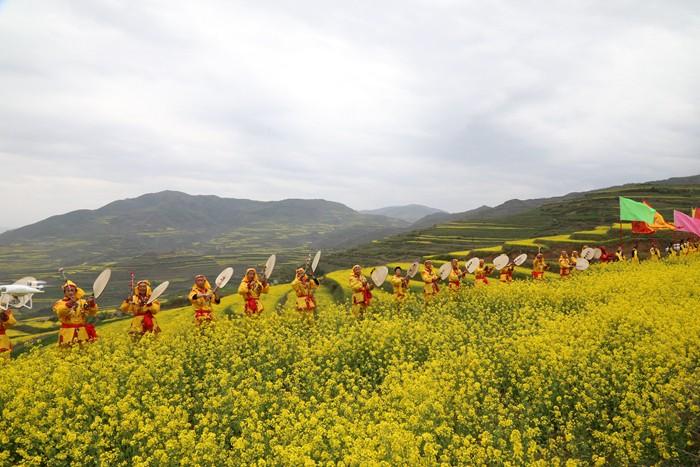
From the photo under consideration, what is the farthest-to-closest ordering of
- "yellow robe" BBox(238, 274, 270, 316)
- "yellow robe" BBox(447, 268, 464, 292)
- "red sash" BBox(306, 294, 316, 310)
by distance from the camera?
"yellow robe" BBox(447, 268, 464, 292), "red sash" BBox(306, 294, 316, 310), "yellow robe" BBox(238, 274, 270, 316)

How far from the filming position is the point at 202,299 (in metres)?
14.9

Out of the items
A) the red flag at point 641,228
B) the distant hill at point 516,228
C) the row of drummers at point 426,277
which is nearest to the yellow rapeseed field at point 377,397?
the row of drummers at point 426,277

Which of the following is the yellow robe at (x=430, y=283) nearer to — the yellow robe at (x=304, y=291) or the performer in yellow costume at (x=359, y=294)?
the performer in yellow costume at (x=359, y=294)

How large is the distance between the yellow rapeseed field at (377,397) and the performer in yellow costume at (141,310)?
32.7 inches

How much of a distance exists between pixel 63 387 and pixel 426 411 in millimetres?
7779

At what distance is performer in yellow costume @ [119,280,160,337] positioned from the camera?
14.0 metres

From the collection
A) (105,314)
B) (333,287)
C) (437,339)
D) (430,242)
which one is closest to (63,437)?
(437,339)

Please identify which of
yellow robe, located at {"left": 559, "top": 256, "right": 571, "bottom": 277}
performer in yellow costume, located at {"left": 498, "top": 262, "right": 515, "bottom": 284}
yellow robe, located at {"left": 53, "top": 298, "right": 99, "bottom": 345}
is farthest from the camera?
yellow robe, located at {"left": 559, "top": 256, "right": 571, "bottom": 277}

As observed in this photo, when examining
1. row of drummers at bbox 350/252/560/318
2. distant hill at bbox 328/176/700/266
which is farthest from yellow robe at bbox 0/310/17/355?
distant hill at bbox 328/176/700/266

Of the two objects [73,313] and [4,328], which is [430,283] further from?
[4,328]

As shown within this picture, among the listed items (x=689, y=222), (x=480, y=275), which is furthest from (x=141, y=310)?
(x=689, y=222)

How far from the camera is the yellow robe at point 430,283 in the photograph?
19.7 metres

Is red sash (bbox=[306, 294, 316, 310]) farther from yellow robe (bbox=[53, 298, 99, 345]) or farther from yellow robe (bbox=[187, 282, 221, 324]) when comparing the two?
yellow robe (bbox=[53, 298, 99, 345])

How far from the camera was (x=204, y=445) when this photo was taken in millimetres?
6500
